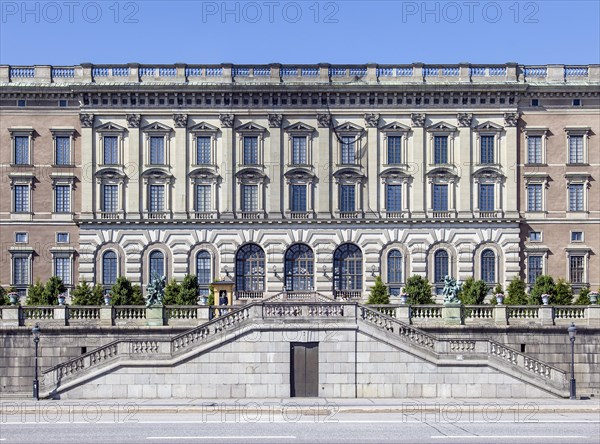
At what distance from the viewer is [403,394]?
5050cm

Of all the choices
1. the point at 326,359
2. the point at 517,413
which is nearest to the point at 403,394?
the point at 326,359

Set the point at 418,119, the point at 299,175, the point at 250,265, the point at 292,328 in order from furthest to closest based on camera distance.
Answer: the point at 418,119, the point at 299,175, the point at 250,265, the point at 292,328

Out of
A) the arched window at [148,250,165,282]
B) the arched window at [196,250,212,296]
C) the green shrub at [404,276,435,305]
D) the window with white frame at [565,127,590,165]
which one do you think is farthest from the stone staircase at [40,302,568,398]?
the window with white frame at [565,127,590,165]

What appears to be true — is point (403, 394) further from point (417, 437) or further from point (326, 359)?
point (417, 437)

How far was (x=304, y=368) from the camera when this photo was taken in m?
50.8

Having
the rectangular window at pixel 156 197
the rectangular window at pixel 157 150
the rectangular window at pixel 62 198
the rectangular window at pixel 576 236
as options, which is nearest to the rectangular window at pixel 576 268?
the rectangular window at pixel 576 236

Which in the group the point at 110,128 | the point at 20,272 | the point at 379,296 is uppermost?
the point at 110,128

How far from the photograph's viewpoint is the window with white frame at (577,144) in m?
78.5

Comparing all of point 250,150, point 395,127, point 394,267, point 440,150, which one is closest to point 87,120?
point 250,150

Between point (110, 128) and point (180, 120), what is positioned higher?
point (180, 120)

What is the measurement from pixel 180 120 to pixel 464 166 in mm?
19986

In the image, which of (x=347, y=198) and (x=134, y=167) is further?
(x=347, y=198)

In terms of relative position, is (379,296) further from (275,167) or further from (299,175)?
(275,167)

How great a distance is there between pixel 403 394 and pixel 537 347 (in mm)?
9020
